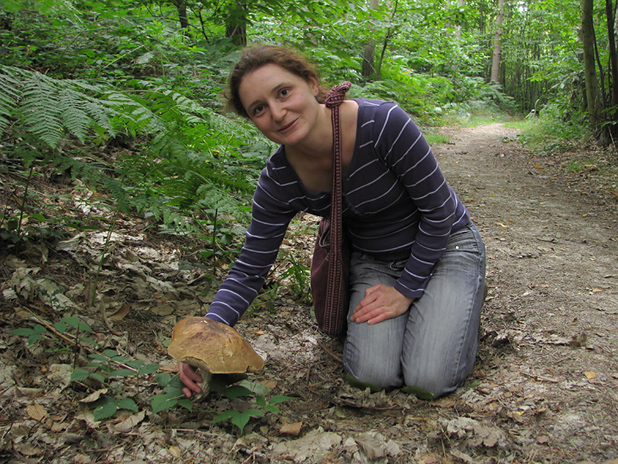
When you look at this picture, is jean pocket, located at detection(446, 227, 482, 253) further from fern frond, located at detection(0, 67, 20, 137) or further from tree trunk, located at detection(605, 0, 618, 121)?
tree trunk, located at detection(605, 0, 618, 121)

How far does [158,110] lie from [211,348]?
153 cm

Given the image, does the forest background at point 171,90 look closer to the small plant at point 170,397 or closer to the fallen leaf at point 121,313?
the fallen leaf at point 121,313

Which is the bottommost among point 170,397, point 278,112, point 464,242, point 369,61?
point 170,397

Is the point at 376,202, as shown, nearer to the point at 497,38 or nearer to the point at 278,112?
the point at 278,112

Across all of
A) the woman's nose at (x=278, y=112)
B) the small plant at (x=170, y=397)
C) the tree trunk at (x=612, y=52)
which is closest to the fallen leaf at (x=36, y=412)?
the small plant at (x=170, y=397)

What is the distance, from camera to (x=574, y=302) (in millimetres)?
2887

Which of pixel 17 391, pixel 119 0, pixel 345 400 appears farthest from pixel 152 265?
pixel 119 0

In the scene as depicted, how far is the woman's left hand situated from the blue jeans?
0.04 meters

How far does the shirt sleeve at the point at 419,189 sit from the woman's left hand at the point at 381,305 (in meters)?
0.05

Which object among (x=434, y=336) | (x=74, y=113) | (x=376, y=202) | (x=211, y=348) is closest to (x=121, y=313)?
(x=211, y=348)

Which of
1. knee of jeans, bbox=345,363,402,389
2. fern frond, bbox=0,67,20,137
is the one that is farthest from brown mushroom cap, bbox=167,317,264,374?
fern frond, bbox=0,67,20,137

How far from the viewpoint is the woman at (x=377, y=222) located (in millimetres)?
2078

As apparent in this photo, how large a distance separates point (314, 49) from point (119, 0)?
282 cm

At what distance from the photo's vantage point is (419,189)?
2.25m
